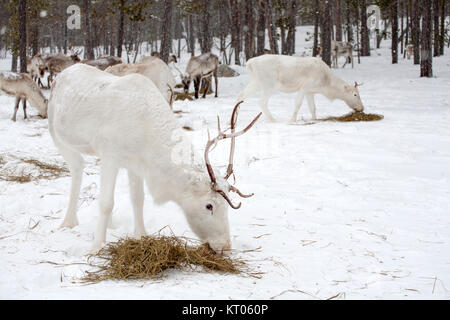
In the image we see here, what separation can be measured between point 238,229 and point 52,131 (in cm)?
231

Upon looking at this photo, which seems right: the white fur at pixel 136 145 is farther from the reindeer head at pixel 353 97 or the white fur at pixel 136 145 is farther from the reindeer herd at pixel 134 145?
the reindeer head at pixel 353 97

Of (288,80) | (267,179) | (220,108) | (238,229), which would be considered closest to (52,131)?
(238,229)

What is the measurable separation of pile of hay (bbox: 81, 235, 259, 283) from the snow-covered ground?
12 cm

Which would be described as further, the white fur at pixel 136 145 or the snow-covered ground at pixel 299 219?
the white fur at pixel 136 145

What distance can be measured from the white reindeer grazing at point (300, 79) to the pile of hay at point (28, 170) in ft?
18.2

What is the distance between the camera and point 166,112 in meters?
4.02

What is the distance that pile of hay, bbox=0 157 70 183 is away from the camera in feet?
21.1

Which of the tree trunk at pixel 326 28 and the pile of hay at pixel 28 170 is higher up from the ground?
the tree trunk at pixel 326 28

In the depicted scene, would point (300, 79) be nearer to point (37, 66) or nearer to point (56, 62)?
point (56, 62)

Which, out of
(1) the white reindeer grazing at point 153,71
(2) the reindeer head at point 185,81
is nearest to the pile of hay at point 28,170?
(1) the white reindeer grazing at point 153,71

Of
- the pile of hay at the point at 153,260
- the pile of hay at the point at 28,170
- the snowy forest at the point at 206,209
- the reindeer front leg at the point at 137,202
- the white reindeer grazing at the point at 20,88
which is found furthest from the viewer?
the white reindeer grazing at the point at 20,88

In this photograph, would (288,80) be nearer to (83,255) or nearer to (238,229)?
(238,229)

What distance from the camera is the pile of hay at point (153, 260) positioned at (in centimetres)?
329

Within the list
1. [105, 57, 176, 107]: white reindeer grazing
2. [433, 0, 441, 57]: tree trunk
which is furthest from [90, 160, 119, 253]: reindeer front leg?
[433, 0, 441, 57]: tree trunk
